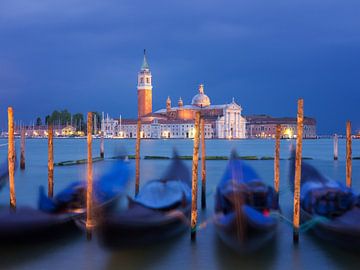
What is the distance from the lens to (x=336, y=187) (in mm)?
6785

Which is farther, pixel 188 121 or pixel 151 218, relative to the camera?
pixel 188 121

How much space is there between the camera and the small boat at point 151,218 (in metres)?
5.38

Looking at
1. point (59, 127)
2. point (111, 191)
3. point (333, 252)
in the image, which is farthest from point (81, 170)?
point (59, 127)

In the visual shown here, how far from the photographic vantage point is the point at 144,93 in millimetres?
73312

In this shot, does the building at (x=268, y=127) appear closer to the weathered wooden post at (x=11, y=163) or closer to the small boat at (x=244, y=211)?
the small boat at (x=244, y=211)

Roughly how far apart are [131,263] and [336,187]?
2842 millimetres

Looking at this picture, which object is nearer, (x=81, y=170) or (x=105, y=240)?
(x=105, y=240)

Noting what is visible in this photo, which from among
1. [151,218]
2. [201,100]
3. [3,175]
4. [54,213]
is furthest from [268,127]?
[151,218]

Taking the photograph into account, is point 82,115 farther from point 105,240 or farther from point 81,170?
point 105,240

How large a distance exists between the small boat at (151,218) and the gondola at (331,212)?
1439mm

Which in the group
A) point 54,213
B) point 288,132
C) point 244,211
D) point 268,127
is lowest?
point 54,213

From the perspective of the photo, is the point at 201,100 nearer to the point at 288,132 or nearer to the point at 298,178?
the point at 288,132

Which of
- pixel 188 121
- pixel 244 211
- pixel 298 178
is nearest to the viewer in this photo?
pixel 244 211

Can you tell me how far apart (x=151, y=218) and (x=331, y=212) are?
203 centimetres
